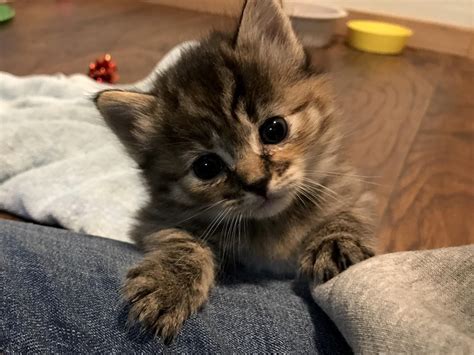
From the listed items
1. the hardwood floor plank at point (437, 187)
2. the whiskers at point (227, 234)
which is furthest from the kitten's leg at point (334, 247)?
the hardwood floor plank at point (437, 187)

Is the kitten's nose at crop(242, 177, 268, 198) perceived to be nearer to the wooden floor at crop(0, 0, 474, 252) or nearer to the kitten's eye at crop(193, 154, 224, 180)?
the kitten's eye at crop(193, 154, 224, 180)

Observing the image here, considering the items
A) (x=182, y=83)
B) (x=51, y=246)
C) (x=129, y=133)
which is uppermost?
(x=182, y=83)

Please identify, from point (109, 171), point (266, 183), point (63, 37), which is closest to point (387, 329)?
point (266, 183)

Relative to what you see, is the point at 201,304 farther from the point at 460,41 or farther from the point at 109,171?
the point at 460,41

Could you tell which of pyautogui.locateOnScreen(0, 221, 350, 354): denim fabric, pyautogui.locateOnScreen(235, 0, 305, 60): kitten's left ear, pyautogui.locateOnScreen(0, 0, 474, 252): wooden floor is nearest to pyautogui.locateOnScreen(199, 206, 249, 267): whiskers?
pyautogui.locateOnScreen(0, 221, 350, 354): denim fabric

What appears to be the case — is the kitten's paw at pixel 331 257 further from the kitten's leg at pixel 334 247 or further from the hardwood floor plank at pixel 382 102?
the hardwood floor plank at pixel 382 102

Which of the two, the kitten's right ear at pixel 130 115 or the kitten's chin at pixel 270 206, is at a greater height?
the kitten's right ear at pixel 130 115

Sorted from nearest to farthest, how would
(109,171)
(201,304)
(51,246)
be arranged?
(201,304) < (51,246) < (109,171)
